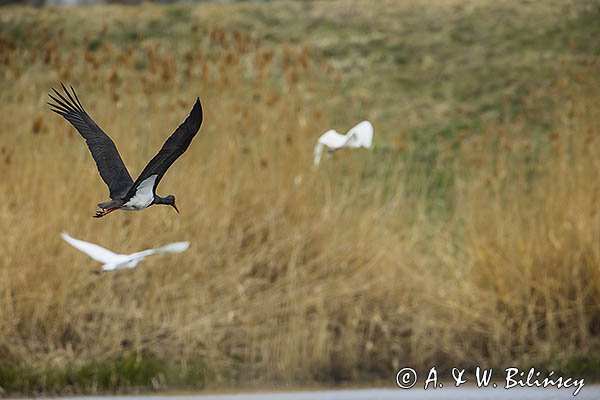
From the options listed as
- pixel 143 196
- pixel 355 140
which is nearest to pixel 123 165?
pixel 143 196

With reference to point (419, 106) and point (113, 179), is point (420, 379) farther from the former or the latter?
point (419, 106)

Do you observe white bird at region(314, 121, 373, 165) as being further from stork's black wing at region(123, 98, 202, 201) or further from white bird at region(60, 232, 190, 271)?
stork's black wing at region(123, 98, 202, 201)

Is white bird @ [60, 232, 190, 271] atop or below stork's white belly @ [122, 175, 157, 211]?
below

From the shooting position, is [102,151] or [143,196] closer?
[143,196]

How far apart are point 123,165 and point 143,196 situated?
0.30m

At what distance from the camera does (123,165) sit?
6.09 m

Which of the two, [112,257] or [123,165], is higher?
[123,165]

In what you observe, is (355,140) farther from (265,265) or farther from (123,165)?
(265,265)

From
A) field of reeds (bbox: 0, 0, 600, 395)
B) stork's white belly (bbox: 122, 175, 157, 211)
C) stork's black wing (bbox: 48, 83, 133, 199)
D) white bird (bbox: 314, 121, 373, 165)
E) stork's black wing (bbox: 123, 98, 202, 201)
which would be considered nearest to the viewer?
stork's black wing (bbox: 123, 98, 202, 201)

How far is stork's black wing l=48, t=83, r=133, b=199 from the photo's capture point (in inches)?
238

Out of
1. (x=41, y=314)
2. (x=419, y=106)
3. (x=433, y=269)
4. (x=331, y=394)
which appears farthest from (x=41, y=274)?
(x=419, y=106)

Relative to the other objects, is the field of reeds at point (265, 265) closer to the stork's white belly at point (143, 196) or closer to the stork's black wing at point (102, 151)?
the stork's black wing at point (102, 151)

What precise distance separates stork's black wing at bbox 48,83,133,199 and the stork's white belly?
0.09 m

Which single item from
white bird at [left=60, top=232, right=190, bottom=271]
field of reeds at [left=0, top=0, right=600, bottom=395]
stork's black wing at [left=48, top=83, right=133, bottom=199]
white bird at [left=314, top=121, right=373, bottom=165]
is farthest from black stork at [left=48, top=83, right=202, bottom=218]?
field of reeds at [left=0, top=0, right=600, bottom=395]
